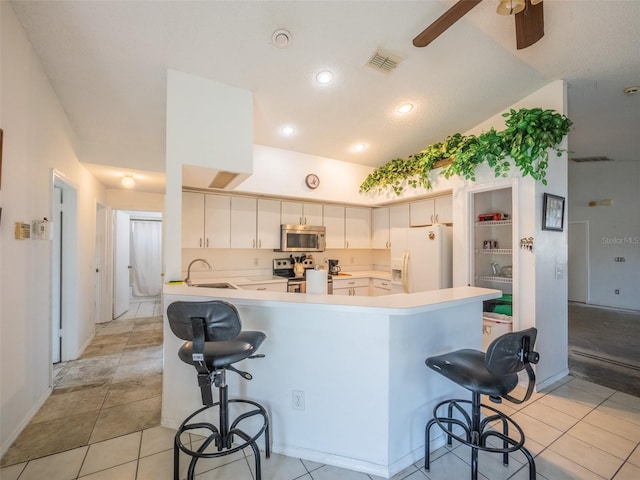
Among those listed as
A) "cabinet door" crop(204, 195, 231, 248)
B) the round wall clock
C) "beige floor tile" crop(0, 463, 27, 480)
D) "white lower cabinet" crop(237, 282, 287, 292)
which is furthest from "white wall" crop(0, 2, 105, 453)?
the round wall clock

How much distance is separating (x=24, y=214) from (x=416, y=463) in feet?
10.8

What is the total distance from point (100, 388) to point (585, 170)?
9.30m

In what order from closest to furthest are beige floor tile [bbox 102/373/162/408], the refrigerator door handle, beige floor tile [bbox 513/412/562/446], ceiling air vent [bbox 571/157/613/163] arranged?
1. beige floor tile [bbox 513/412/562/446]
2. beige floor tile [bbox 102/373/162/408]
3. the refrigerator door handle
4. ceiling air vent [bbox 571/157/613/163]

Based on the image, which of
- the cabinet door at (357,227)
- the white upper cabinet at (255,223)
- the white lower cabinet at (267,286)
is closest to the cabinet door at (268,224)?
the white upper cabinet at (255,223)

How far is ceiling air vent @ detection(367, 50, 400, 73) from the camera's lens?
250 centimetres

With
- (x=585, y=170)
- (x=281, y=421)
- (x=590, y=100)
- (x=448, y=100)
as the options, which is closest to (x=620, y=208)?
(x=585, y=170)

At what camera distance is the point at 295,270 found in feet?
14.5

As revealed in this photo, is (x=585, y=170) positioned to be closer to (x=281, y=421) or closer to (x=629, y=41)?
(x=629, y=41)

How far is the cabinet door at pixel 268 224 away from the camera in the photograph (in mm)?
4186

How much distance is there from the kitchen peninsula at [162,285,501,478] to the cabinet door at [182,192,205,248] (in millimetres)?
1936

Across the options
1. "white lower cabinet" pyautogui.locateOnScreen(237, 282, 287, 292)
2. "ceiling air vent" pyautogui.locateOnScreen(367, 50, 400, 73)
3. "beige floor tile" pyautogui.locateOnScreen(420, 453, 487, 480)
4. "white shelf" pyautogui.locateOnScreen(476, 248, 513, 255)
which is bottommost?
"beige floor tile" pyautogui.locateOnScreen(420, 453, 487, 480)

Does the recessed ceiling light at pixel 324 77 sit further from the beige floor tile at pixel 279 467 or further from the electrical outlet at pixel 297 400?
the beige floor tile at pixel 279 467

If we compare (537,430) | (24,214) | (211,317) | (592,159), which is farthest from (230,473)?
(592,159)

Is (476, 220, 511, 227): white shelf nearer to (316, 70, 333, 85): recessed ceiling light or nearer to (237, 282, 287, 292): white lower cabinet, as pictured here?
(316, 70, 333, 85): recessed ceiling light
